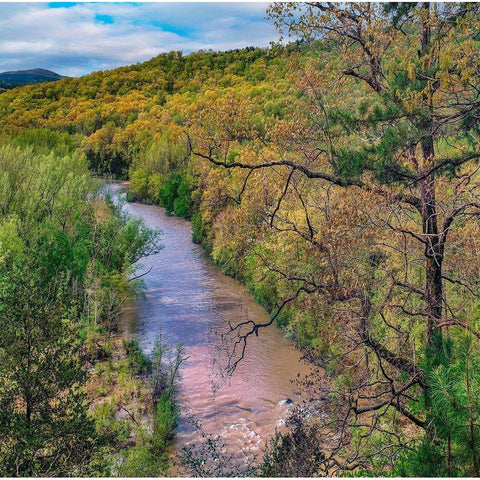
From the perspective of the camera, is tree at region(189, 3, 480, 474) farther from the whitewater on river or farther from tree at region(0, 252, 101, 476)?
the whitewater on river

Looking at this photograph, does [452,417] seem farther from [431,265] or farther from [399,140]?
[399,140]

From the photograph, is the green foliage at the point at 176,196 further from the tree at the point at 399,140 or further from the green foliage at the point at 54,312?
the tree at the point at 399,140

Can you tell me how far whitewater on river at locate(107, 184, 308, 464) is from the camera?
16688 millimetres

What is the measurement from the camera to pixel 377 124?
8609 mm

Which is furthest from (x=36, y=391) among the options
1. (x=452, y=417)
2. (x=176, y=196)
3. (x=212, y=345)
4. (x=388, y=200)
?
(x=176, y=196)

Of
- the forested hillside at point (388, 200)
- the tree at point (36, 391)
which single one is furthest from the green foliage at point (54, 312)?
the forested hillside at point (388, 200)

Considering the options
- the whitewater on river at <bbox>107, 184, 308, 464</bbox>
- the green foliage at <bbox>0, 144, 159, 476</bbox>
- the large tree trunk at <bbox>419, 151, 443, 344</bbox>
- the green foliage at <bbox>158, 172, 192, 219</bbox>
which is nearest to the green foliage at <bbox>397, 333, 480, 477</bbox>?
the large tree trunk at <bbox>419, 151, 443, 344</bbox>

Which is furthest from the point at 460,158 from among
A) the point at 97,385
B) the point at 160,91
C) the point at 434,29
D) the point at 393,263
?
the point at 160,91

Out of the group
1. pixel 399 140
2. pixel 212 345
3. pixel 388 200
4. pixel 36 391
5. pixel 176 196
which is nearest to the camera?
pixel 388 200

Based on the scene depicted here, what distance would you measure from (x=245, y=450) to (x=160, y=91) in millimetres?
75964

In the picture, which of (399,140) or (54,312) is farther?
(54,312)

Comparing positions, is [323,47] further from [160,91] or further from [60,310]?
[160,91]

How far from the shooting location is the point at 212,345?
22.3 m

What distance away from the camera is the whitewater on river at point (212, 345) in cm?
1669
